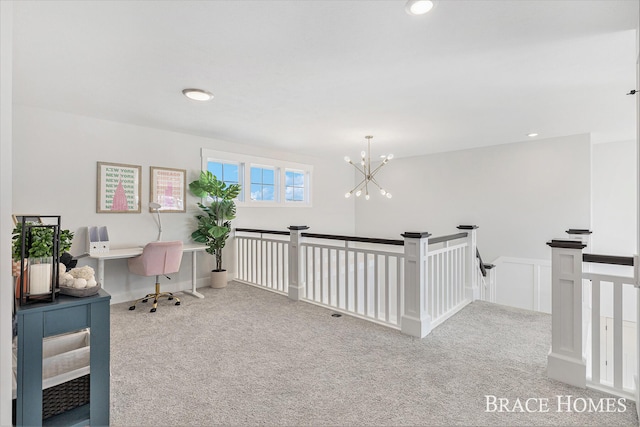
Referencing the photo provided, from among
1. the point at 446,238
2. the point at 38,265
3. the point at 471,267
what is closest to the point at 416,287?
the point at 446,238

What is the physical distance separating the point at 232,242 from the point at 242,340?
2.49 meters

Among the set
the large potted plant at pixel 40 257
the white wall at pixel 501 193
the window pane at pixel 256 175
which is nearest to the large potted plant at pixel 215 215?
the window pane at pixel 256 175

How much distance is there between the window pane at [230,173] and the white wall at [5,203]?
13.1 ft

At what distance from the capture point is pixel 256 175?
5.41 meters

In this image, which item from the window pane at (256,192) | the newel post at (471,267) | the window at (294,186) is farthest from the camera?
the window at (294,186)

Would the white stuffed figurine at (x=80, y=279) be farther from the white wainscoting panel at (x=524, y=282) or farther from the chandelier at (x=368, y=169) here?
the white wainscoting panel at (x=524, y=282)

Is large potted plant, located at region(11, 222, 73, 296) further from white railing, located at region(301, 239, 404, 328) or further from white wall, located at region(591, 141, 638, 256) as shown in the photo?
white wall, located at region(591, 141, 638, 256)

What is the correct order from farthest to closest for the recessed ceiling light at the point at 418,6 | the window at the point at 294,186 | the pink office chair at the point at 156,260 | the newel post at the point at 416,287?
the window at the point at 294,186 → the pink office chair at the point at 156,260 → the newel post at the point at 416,287 → the recessed ceiling light at the point at 418,6

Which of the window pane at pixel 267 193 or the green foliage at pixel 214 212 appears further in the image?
the window pane at pixel 267 193

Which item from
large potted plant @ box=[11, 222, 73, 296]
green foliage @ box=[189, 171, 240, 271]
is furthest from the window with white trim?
large potted plant @ box=[11, 222, 73, 296]

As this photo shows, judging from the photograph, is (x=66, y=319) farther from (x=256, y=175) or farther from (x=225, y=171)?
(x=256, y=175)

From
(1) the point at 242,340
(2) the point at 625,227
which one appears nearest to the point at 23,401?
(1) the point at 242,340

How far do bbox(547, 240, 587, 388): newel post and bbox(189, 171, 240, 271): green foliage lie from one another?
379cm

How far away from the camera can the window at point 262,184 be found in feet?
17.6
